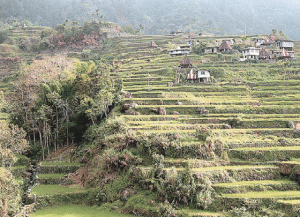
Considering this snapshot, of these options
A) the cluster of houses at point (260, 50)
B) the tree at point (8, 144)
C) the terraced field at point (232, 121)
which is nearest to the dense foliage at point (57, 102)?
the terraced field at point (232, 121)

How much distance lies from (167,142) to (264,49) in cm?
3561

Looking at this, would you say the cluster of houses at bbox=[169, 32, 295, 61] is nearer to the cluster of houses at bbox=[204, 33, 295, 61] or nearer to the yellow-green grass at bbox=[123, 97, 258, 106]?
the cluster of houses at bbox=[204, 33, 295, 61]

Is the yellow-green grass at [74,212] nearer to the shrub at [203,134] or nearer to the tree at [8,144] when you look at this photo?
the tree at [8,144]

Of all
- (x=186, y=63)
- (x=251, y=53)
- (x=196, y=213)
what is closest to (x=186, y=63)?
(x=186, y=63)

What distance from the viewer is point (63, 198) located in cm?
2103

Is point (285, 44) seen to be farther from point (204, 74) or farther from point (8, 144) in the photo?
point (8, 144)

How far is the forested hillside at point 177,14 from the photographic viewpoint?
128500 mm

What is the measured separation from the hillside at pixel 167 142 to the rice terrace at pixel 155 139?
97 mm

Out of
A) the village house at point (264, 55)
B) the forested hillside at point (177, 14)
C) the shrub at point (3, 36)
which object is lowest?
the village house at point (264, 55)

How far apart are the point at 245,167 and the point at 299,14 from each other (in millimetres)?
145184

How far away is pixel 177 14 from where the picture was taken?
476 feet

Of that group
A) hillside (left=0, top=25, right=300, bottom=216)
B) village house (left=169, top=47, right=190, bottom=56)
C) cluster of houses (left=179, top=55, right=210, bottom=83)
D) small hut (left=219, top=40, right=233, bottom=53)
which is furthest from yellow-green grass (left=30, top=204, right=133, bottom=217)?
small hut (left=219, top=40, right=233, bottom=53)

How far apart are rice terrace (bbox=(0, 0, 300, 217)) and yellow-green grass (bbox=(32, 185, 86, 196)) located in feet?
0.29

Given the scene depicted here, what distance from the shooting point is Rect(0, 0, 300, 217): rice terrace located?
18.4 m
